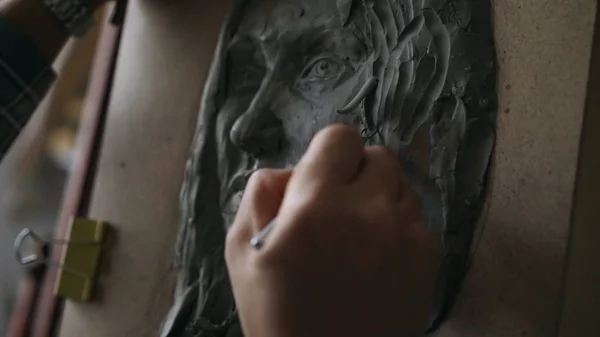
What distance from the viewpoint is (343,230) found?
0.55 metres

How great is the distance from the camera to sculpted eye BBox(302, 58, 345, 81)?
765 millimetres

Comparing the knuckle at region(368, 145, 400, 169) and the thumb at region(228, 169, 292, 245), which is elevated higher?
the thumb at region(228, 169, 292, 245)

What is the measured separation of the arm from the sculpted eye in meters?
0.32

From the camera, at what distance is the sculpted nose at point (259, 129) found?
768 millimetres

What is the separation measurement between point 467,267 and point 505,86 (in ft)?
0.51

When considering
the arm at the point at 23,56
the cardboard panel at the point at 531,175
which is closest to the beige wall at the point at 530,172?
the cardboard panel at the point at 531,175

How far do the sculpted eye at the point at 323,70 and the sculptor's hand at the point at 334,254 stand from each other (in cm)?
18

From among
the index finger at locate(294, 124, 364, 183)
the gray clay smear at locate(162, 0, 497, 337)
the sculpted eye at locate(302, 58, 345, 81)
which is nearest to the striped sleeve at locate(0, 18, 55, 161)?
the gray clay smear at locate(162, 0, 497, 337)

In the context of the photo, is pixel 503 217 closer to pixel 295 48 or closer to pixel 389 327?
pixel 389 327

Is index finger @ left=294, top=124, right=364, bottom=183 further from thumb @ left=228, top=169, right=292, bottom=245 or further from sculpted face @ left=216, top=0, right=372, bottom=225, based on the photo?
→ sculpted face @ left=216, top=0, right=372, bottom=225

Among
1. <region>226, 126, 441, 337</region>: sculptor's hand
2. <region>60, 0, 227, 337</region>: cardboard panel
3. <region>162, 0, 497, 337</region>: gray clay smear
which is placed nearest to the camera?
<region>226, 126, 441, 337</region>: sculptor's hand

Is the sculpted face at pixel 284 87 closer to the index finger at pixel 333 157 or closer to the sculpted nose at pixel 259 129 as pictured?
the sculpted nose at pixel 259 129

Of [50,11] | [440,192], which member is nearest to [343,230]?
[440,192]

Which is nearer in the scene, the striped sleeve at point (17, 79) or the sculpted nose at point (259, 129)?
the sculpted nose at point (259, 129)
